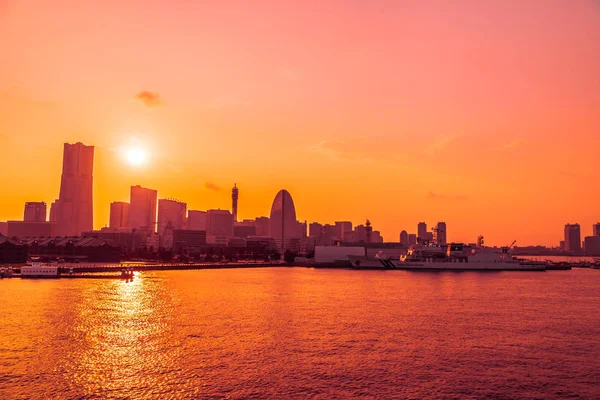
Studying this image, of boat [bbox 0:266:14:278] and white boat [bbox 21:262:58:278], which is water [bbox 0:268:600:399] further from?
boat [bbox 0:266:14:278]

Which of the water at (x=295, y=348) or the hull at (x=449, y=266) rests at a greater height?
the hull at (x=449, y=266)

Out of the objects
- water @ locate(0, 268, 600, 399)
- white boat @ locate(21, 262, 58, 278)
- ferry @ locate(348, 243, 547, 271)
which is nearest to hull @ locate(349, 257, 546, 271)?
ferry @ locate(348, 243, 547, 271)

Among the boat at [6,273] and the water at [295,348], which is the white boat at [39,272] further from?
the water at [295,348]

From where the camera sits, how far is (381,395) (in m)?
32.4

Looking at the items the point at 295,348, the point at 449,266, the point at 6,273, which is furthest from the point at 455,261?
the point at 6,273

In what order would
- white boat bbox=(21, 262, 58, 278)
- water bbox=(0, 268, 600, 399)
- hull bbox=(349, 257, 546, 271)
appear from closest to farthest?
water bbox=(0, 268, 600, 399) < white boat bbox=(21, 262, 58, 278) < hull bbox=(349, 257, 546, 271)

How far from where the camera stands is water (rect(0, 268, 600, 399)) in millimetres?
33875

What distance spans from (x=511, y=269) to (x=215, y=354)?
164 m

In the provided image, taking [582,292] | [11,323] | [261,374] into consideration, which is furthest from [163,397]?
[582,292]

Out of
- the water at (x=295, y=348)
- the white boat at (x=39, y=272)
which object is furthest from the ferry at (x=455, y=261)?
the white boat at (x=39, y=272)

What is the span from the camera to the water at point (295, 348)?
33875 millimetres

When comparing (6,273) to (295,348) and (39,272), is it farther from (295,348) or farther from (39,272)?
(295,348)

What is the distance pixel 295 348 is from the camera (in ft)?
147

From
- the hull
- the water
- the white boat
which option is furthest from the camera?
the hull
